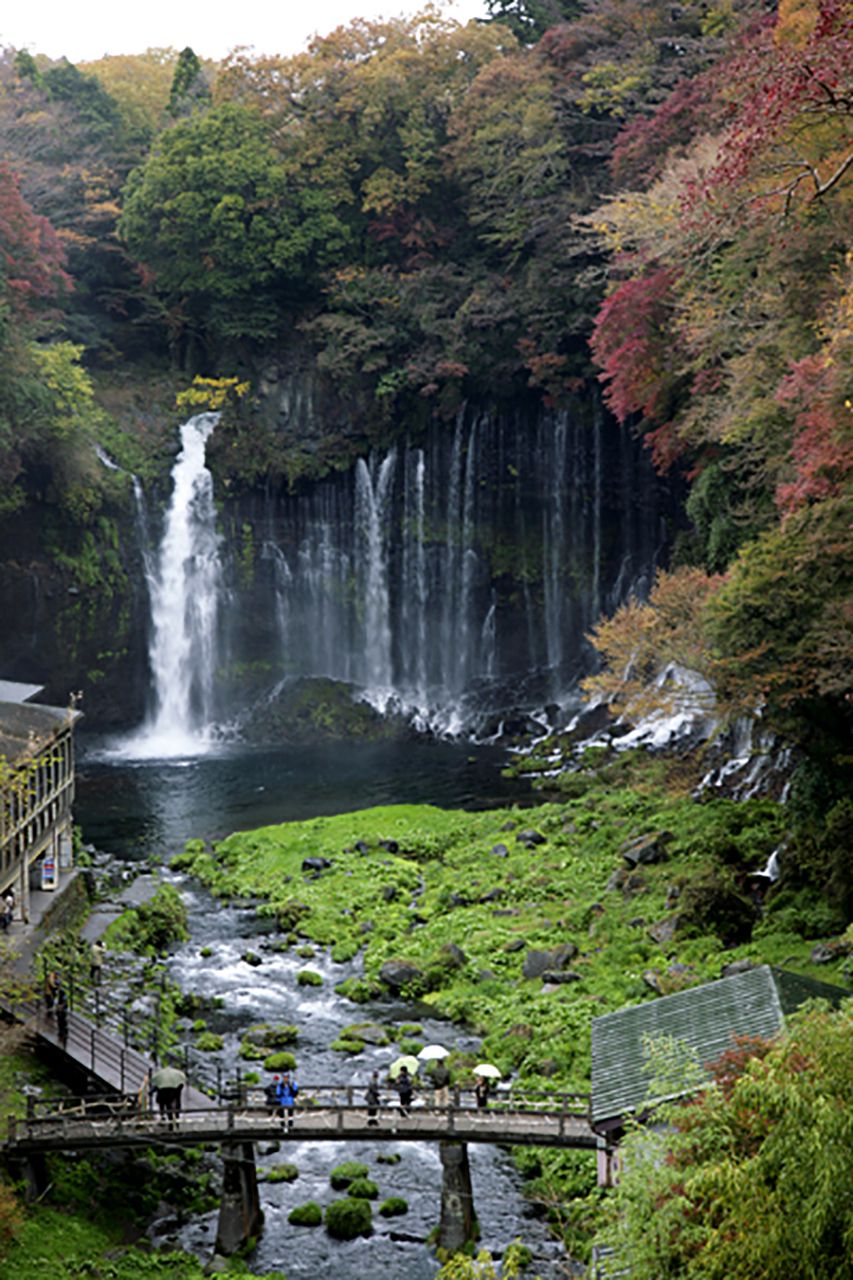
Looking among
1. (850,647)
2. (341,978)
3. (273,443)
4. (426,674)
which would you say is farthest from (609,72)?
(341,978)

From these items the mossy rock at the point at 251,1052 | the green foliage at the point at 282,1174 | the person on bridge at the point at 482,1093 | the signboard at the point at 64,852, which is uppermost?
the signboard at the point at 64,852

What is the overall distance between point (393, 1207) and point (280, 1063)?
5.19 metres

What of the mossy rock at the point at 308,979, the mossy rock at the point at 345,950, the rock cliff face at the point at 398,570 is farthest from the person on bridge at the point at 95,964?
the rock cliff face at the point at 398,570

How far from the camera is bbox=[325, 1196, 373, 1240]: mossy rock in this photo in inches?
785

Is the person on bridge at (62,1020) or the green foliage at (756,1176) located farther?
the person on bridge at (62,1020)

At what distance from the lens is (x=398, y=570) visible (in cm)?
5978

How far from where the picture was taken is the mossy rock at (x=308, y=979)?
96.8 ft

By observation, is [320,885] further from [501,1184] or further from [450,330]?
[450,330]

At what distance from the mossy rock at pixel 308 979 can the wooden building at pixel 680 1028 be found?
11.2 metres

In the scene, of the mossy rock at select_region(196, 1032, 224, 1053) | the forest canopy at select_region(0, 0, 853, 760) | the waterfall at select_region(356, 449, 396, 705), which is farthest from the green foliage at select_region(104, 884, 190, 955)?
the waterfall at select_region(356, 449, 396, 705)

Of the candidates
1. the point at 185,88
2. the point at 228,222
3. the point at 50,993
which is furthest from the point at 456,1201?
the point at 185,88

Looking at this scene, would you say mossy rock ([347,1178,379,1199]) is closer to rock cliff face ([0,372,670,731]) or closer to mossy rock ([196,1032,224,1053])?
mossy rock ([196,1032,224,1053])

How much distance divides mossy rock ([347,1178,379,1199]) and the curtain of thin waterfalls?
35352 millimetres

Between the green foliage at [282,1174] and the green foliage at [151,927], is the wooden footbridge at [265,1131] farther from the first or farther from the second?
the green foliage at [151,927]
